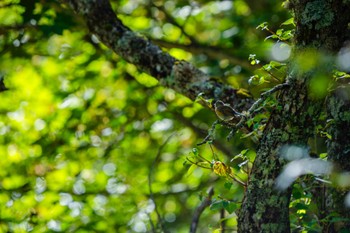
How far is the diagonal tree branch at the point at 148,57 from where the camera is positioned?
9.80 ft

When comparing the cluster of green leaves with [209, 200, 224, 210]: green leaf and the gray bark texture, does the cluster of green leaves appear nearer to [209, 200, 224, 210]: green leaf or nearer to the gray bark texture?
[209, 200, 224, 210]: green leaf

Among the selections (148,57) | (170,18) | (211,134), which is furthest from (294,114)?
(170,18)

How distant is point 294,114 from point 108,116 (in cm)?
292

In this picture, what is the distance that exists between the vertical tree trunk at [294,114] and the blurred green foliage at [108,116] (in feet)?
7.41

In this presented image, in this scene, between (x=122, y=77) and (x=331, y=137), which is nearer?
(x=331, y=137)

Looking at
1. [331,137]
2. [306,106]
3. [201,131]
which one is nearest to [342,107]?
[331,137]

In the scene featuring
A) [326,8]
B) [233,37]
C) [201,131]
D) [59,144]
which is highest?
[326,8]

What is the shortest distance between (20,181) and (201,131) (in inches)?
51.2

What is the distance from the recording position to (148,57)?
10.4 ft

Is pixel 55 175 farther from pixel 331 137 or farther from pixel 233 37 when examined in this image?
pixel 331 137

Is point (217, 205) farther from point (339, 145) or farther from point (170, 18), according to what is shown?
point (170, 18)

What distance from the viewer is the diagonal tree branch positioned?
2988mm

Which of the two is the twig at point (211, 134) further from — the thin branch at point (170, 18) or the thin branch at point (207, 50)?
the thin branch at point (170, 18)

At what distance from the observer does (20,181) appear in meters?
4.82
